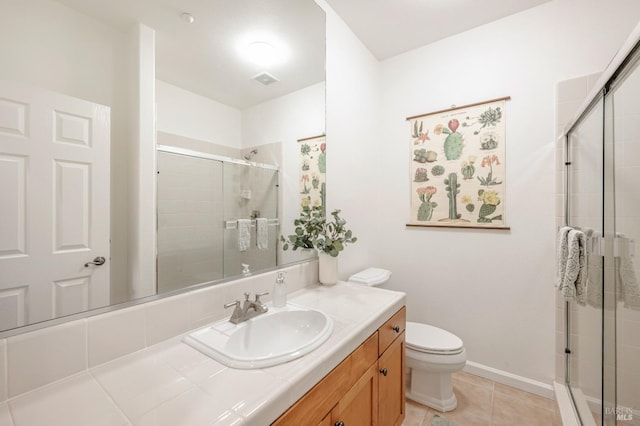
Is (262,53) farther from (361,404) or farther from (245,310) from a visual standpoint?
(361,404)

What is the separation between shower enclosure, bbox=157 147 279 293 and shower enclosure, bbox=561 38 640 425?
1558 millimetres

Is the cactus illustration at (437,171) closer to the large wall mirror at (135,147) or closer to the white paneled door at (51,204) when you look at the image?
the large wall mirror at (135,147)

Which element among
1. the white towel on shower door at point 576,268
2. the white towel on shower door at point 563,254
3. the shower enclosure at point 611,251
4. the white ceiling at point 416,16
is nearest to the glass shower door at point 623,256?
the shower enclosure at point 611,251

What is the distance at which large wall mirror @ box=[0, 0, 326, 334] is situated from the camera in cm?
70

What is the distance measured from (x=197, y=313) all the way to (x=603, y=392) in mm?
1832

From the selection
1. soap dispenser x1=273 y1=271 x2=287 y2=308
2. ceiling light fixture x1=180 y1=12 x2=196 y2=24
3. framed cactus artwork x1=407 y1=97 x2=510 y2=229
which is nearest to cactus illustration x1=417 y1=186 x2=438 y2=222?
framed cactus artwork x1=407 y1=97 x2=510 y2=229

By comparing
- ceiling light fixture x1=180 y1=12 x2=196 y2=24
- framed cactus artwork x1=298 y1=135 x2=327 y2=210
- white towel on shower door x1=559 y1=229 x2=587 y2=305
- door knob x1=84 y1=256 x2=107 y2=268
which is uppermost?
ceiling light fixture x1=180 y1=12 x2=196 y2=24

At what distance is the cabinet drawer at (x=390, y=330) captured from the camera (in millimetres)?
1220

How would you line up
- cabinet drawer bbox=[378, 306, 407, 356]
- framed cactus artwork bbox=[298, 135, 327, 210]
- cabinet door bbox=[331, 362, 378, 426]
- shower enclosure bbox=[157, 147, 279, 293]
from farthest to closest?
framed cactus artwork bbox=[298, 135, 327, 210]
cabinet drawer bbox=[378, 306, 407, 356]
shower enclosure bbox=[157, 147, 279, 293]
cabinet door bbox=[331, 362, 378, 426]

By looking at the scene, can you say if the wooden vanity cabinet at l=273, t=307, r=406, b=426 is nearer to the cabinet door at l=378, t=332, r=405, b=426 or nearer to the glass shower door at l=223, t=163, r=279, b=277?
the cabinet door at l=378, t=332, r=405, b=426

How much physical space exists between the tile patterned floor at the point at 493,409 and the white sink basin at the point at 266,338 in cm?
100

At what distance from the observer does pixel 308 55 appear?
5.41 ft

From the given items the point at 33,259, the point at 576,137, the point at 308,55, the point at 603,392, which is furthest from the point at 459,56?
the point at 33,259

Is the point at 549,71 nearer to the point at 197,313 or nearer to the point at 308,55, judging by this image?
the point at 308,55
